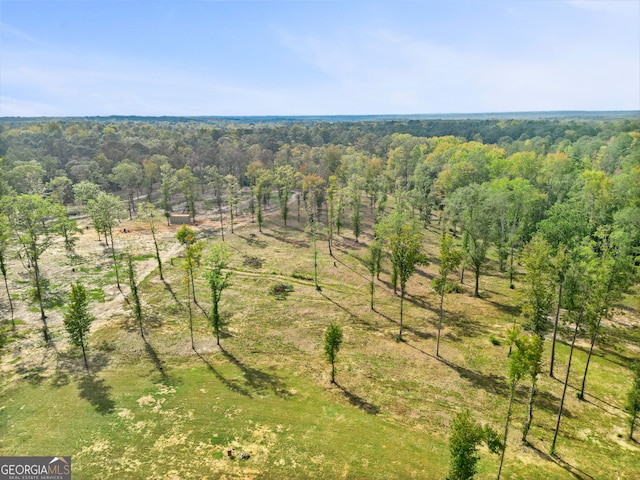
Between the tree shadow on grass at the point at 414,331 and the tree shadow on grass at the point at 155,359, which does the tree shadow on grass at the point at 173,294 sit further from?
the tree shadow on grass at the point at 414,331

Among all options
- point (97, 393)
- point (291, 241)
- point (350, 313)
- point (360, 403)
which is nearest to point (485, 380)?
point (360, 403)

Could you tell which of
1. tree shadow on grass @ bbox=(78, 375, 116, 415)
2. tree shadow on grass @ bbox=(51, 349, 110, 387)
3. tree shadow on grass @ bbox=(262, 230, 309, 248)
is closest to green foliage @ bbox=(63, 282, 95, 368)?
tree shadow on grass @ bbox=(51, 349, 110, 387)

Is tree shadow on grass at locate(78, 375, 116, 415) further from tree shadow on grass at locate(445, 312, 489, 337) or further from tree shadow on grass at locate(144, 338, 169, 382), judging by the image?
tree shadow on grass at locate(445, 312, 489, 337)

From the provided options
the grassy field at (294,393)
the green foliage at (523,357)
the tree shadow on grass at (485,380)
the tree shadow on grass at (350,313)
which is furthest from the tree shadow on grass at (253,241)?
the green foliage at (523,357)

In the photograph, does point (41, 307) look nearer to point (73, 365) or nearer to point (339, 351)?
point (73, 365)

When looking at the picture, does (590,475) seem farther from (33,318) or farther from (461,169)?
(461,169)

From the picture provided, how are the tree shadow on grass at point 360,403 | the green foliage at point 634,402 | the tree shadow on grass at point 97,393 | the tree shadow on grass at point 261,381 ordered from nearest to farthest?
the green foliage at point 634,402
the tree shadow on grass at point 97,393
the tree shadow on grass at point 360,403
the tree shadow on grass at point 261,381

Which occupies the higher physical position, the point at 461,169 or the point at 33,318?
the point at 461,169

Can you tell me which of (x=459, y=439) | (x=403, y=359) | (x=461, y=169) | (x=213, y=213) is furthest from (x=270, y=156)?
(x=459, y=439)
